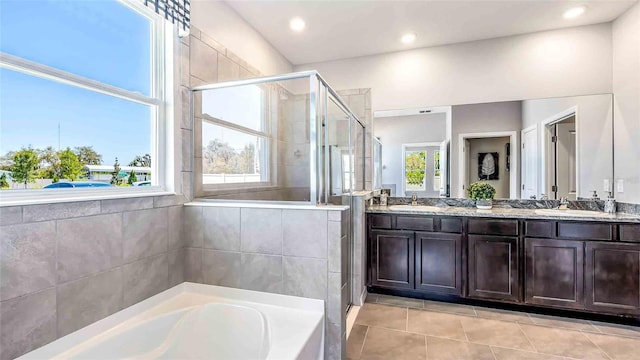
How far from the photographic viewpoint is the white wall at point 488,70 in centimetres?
287

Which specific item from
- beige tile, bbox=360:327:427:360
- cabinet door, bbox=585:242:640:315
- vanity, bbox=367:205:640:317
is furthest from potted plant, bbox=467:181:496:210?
beige tile, bbox=360:327:427:360

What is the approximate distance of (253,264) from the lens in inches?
76.4

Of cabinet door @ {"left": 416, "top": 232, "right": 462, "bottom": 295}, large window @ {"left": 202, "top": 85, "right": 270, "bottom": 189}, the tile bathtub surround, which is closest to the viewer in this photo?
the tile bathtub surround

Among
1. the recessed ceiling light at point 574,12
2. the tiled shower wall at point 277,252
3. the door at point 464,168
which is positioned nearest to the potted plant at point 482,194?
the door at point 464,168

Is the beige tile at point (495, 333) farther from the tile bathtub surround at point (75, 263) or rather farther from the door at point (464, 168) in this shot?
the tile bathtub surround at point (75, 263)

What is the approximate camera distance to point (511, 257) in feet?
8.48

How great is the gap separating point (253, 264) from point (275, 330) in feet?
1.55

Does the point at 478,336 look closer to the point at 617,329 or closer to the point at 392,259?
the point at 392,259

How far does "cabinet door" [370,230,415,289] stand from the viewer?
9.39 ft

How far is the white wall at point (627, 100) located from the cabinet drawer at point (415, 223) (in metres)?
1.73

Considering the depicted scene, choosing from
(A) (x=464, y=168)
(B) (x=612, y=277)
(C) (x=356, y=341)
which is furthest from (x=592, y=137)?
(C) (x=356, y=341)

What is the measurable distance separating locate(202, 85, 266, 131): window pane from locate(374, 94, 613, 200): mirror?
1630mm

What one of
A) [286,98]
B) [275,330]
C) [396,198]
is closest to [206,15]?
[286,98]

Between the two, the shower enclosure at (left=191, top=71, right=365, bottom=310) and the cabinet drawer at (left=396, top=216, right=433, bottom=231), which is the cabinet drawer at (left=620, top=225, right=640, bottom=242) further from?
the shower enclosure at (left=191, top=71, right=365, bottom=310)
